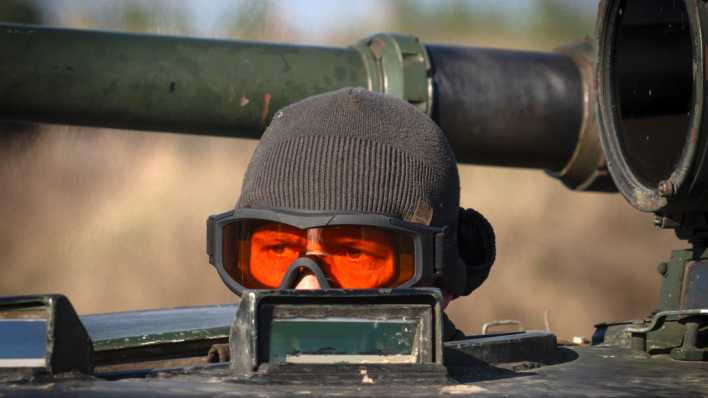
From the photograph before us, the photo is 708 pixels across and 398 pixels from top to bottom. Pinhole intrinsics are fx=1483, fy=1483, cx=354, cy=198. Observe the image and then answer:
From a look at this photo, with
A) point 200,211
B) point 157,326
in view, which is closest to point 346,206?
point 157,326

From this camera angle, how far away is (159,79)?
4.58 meters

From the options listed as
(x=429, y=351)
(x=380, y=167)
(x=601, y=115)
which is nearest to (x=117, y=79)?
(x=601, y=115)

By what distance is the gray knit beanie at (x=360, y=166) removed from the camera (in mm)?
2484

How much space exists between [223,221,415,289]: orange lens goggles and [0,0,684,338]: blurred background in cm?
776

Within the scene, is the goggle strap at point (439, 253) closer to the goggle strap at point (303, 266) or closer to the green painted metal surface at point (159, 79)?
the goggle strap at point (303, 266)

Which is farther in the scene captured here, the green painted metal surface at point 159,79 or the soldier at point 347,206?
the green painted metal surface at point 159,79

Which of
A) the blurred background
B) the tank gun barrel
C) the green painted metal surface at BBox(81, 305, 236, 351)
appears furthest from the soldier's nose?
the blurred background

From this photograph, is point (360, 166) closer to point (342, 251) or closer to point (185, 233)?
point (342, 251)

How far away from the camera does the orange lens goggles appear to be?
2449 mm

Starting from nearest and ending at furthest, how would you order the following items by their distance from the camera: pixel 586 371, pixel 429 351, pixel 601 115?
pixel 429 351
pixel 586 371
pixel 601 115

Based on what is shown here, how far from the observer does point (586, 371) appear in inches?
93.0

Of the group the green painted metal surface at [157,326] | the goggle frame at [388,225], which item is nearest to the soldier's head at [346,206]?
the goggle frame at [388,225]

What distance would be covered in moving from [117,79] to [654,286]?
6.43 m

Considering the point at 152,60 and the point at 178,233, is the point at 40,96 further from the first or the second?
the point at 178,233
